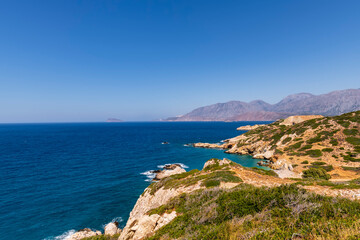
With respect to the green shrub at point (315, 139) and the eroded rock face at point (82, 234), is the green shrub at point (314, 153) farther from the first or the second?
the eroded rock face at point (82, 234)

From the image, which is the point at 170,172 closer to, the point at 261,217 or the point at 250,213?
the point at 250,213

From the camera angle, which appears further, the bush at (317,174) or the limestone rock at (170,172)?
the limestone rock at (170,172)

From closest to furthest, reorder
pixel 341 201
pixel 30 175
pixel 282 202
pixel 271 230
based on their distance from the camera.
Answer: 1. pixel 271 230
2. pixel 341 201
3. pixel 282 202
4. pixel 30 175

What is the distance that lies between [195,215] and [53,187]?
42347 millimetres

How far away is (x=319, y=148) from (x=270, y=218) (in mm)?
55186

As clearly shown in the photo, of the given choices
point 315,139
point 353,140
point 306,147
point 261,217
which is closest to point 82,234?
point 261,217

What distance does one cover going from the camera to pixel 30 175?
44.8m

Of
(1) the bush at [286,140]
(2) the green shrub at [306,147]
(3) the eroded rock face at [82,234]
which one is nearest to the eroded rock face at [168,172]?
(3) the eroded rock face at [82,234]

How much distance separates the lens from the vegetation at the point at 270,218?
6.33 meters

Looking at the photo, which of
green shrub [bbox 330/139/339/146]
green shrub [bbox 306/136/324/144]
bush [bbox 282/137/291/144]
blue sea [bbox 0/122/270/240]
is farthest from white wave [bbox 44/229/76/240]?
bush [bbox 282/137/291/144]

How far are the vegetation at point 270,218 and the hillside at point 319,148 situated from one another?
35.2 meters

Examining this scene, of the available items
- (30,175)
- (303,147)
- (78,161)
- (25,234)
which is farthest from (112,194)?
(303,147)

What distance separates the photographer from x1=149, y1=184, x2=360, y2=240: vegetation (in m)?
6.33

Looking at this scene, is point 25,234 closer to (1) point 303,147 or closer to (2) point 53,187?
(2) point 53,187
